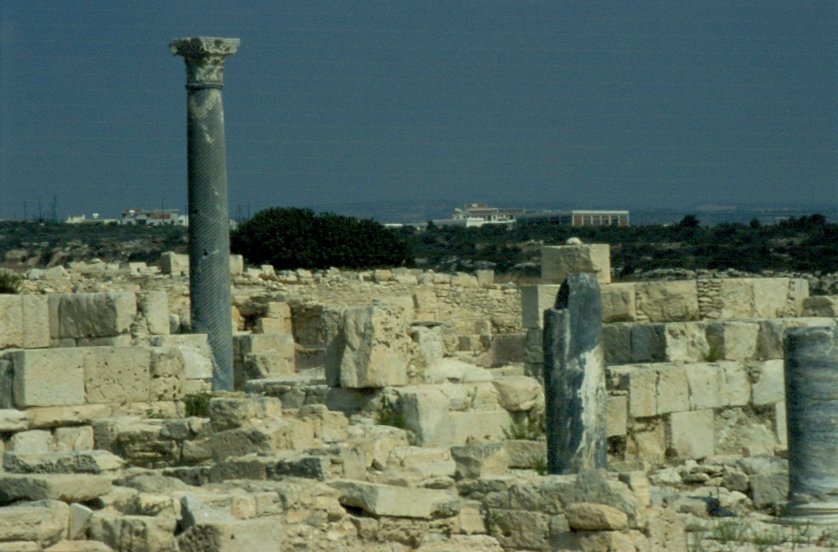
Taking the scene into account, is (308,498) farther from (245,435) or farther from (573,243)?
(573,243)

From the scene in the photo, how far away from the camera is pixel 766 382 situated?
15750 mm

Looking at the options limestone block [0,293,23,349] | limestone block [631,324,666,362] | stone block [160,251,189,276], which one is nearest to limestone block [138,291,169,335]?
limestone block [0,293,23,349]

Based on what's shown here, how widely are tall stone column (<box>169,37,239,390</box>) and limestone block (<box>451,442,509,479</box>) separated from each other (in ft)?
20.5

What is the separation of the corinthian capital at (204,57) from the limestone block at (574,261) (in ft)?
12.5

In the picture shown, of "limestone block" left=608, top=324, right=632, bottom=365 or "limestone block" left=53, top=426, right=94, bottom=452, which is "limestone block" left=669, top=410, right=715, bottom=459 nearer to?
"limestone block" left=608, top=324, right=632, bottom=365

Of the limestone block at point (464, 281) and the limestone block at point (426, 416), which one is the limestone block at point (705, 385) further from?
the limestone block at point (464, 281)

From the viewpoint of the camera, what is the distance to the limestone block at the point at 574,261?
16891 mm

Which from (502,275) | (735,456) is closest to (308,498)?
(735,456)

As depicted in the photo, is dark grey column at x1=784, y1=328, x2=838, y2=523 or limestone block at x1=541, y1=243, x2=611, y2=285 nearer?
dark grey column at x1=784, y1=328, x2=838, y2=523

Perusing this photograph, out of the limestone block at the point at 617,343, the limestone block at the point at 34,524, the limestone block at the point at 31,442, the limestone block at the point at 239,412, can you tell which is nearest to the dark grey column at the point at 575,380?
the limestone block at the point at 239,412

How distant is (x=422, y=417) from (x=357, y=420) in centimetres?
45

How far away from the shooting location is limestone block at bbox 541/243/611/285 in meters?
16.9

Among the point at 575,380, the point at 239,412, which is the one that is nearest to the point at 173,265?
the point at 575,380

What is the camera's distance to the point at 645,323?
15.9 meters
